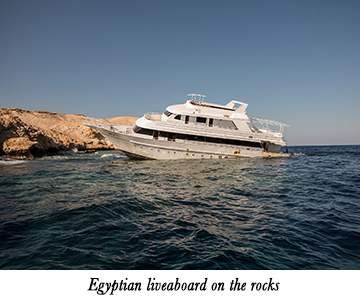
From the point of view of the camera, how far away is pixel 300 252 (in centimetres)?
410

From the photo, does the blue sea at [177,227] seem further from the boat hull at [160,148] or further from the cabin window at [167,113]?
the cabin window at [167,113]

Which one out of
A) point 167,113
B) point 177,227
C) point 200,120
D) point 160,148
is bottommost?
point 177,227

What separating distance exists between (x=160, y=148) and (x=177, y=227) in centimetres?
1421

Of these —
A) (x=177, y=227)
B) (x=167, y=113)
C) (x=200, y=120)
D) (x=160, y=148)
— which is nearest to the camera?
(x=177, y=227)

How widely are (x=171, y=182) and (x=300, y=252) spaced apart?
22.8ft

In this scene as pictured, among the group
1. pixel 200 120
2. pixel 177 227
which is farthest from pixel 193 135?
pixel 177 227

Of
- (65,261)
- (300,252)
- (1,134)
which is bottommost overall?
(65,261)

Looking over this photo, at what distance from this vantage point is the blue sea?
371 cm

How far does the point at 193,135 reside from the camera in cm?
1969

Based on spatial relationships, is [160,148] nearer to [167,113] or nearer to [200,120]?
[167,113]

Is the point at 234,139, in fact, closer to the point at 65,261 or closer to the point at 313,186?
the point at 313,186

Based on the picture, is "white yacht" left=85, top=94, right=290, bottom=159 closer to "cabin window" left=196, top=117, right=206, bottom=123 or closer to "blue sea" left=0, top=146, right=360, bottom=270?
"cabin window" left=196, top=117, right=206, bottom=123

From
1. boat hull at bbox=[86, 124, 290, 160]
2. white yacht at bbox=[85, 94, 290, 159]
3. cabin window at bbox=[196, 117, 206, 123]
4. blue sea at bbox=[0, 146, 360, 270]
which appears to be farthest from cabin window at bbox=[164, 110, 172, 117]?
blue sea at bbox=[0, 146, 360, 270]
